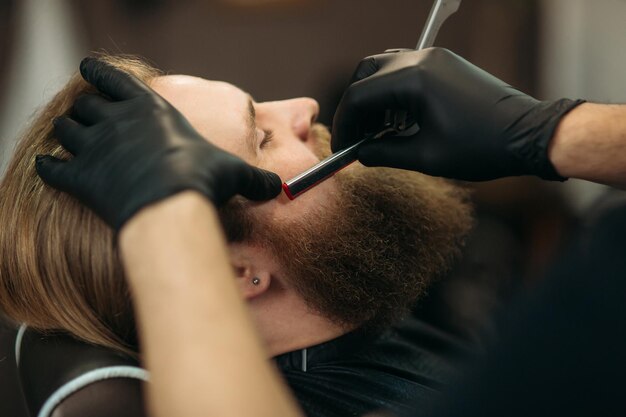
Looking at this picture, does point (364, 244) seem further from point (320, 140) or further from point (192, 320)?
point (192, 320)

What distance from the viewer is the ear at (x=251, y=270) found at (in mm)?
1237

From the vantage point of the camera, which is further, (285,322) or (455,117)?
(285,322)

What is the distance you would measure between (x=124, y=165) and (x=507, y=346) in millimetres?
603

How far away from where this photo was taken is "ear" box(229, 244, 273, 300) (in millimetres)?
1237

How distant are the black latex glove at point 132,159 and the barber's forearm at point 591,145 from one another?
484 mm

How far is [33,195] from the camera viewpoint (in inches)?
46.1

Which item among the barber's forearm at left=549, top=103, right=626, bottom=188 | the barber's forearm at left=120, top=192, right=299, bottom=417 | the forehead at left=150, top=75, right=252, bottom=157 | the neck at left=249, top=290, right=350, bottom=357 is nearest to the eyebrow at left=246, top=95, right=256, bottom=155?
the forehead at left=150, top=75, right=252, bottom=157

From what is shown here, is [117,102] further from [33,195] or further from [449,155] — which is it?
[449,155]

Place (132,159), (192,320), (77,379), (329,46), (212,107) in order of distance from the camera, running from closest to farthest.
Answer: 1. (192,320)
2. (132,159)
3. (77,379)
4. (212,107)
5. (329,46)

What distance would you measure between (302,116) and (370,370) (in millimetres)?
549

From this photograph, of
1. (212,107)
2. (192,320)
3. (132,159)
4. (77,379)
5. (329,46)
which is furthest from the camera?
(329,46)

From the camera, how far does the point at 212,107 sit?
4.05 ft

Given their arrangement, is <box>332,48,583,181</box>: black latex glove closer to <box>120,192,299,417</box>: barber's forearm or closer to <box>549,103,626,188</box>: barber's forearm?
<box>549,103,626,188</box>: barber's forearm

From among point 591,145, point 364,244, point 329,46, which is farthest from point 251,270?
point 329,46
